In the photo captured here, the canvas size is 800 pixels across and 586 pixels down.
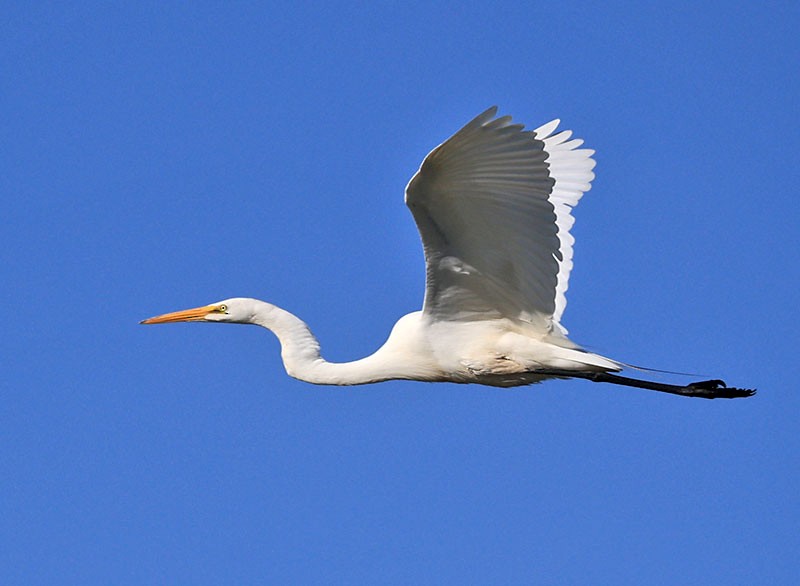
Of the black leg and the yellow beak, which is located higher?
the yellow beak

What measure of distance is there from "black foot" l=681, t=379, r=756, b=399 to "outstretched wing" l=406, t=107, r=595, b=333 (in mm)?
1301

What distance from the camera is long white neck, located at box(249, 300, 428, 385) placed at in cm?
946

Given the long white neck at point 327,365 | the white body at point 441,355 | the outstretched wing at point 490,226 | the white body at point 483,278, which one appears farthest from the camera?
the long white neck at point 327,365

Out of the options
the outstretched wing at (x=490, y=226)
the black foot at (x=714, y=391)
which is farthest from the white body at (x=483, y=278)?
the black foot at (x=714, y=391)

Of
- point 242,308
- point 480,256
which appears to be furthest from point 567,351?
point 242,308

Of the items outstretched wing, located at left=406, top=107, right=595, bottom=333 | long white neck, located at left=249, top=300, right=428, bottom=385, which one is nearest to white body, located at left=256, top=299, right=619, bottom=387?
long white neck, located at left=249, top=300, right=428, bottom=385

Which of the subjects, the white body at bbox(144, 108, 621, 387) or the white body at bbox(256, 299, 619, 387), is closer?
the white body at bbox(144, 108, 621, 387)

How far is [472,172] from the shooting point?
25.4 ft

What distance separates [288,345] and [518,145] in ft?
9.90

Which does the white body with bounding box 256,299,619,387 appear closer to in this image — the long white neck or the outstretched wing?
the long white neck

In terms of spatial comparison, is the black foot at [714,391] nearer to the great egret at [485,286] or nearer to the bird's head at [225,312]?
the great egret at [485,286]

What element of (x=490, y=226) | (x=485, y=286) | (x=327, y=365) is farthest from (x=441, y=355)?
(x=490, y=226)

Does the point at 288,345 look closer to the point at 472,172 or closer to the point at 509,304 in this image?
the point at 509,304

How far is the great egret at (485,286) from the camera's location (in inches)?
303
